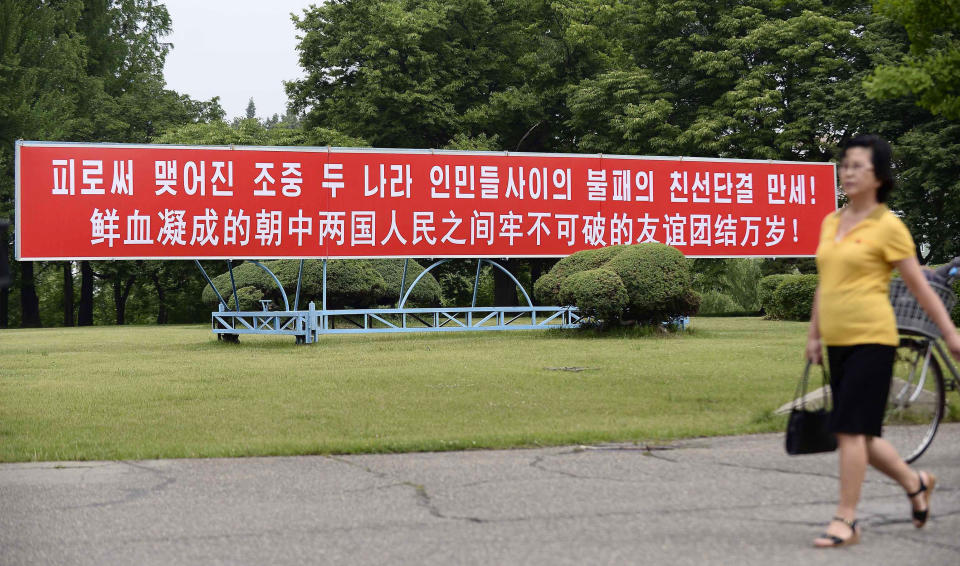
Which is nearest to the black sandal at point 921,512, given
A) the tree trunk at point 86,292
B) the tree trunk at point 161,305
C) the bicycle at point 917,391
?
the bicycle at point 917,391

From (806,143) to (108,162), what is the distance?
25.2 m

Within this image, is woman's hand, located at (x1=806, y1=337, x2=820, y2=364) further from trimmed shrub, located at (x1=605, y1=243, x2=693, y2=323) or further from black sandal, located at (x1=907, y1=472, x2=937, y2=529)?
trimmed shrub, located at (x1=605, y1=243, x2=693, y2=323)

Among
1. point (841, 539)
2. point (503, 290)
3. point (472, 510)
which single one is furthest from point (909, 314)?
point (503, 290)

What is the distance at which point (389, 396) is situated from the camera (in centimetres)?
1211

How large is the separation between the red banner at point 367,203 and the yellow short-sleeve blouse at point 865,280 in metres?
18.0

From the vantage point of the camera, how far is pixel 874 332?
5098 millimetres

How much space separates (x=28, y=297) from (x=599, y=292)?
3511 cm

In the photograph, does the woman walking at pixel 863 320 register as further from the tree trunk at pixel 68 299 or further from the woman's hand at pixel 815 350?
the tree trunk at pixel 68 299

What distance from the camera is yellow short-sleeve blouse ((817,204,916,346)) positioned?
5.12 meters

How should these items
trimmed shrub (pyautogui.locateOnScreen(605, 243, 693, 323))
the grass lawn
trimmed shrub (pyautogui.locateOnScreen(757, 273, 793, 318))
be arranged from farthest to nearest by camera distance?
trimmed shrub (pyautogui.locateOnScreen(757, 273, 793, 318)) < trimmed shrub (pyautogui.locateOnScreen(605, 243, 693, 323)) < the grass lawn

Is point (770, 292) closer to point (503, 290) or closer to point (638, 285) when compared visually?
point (638, 285)

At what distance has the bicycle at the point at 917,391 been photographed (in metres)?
7.09

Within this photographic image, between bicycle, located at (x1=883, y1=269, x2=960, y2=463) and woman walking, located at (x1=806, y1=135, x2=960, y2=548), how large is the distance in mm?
1627

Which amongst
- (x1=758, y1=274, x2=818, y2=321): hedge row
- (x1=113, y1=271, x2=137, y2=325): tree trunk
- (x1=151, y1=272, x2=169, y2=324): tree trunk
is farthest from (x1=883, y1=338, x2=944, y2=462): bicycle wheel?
(x1=113, y1=271, x2=137, y2=325): tree trunk
